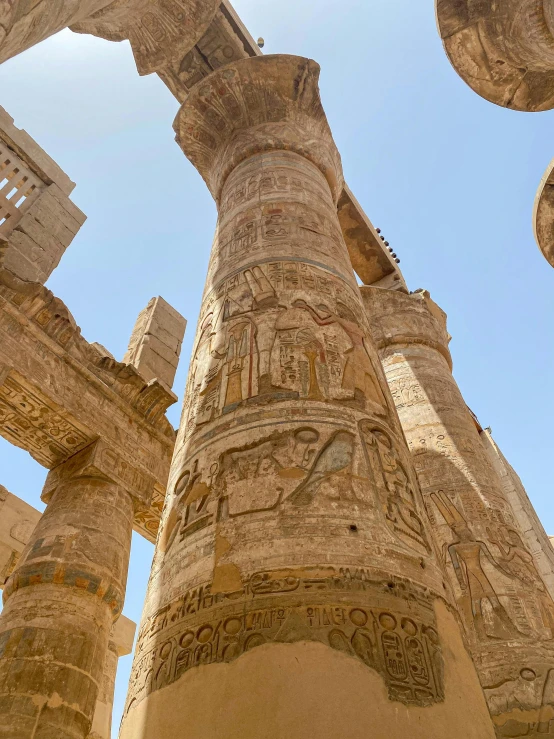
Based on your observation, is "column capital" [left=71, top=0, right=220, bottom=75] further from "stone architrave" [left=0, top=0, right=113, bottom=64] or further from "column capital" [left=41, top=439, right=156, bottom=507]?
A: "column capital" [left=41, top=439, right=156, bottom=507]

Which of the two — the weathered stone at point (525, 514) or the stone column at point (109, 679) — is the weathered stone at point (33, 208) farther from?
the weathered stone at point (525, 514)

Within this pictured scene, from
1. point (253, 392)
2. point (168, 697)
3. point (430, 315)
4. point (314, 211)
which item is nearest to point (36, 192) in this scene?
point (314, 211)

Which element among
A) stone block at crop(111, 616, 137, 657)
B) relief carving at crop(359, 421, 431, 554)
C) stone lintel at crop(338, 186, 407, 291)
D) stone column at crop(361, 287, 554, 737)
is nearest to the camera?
relief carving at crop(359, 421, 431, 554)

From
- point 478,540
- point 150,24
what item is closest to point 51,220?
point 150,24

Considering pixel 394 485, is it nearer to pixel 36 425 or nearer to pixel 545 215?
pixel 36 425

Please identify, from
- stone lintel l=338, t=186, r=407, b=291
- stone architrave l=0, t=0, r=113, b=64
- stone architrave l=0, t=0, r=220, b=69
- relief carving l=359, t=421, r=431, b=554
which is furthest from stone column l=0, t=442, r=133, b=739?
stone lintel l=338, t=186, r=407, b=291

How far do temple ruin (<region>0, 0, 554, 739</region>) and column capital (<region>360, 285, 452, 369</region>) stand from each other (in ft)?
0.12

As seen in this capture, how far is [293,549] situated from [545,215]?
5.44m

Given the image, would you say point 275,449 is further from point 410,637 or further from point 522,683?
point 522,683

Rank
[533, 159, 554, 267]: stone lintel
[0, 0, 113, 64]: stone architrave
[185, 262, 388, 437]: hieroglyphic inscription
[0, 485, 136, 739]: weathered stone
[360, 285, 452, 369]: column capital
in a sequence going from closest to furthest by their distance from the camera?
[185, 262, 388, 437]: hieroglyphic inscription, [0, 0, 113, 64]: stone architrave, [533, 159, 554, 267]: stone lintel, [0, 485, 136, 739]: weathered stone, [360, 285, 452, 369]: column capital

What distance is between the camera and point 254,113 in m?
5.71

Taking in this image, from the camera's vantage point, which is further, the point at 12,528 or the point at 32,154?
the point at 32,154

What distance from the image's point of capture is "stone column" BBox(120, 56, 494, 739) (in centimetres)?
169

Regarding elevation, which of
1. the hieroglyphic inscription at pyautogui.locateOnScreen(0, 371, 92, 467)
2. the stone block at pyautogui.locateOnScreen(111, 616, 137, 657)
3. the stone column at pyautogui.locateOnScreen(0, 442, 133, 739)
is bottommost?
the stone column at pyautogui.locateOnScreen(0, 442, 133, 739)
